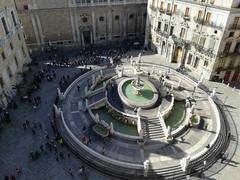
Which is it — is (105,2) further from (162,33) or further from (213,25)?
(213,25)

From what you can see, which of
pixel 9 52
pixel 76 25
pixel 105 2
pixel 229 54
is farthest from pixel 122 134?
pixel 105 2

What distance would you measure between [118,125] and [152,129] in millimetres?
4308

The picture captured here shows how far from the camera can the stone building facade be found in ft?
140

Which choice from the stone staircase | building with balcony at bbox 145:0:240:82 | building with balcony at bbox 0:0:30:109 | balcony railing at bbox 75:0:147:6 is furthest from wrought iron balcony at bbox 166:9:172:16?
building with balcony at bbox 0:0:30:109

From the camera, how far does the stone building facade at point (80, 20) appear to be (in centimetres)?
4256

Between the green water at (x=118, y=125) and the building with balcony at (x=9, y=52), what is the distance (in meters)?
13.2

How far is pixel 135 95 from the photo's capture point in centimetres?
3080

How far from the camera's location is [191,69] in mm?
40500

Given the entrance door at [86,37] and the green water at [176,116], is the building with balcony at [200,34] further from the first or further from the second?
the entrance door at [86,37]

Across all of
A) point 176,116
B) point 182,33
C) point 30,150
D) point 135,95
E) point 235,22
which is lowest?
point 30,150

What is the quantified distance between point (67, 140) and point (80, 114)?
173 inches

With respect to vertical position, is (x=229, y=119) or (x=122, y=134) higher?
(x=122, y=134)

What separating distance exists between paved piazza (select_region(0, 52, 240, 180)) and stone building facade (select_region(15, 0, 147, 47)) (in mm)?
14811

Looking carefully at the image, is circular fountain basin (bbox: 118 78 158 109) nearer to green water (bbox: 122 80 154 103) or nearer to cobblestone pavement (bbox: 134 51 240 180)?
green water (bbox: 122 80 154 103)
